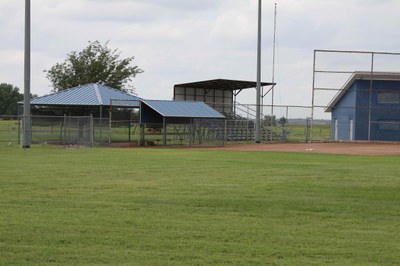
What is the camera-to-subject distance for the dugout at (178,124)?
128ft

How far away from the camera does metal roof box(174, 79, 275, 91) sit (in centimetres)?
5086

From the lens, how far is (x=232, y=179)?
15.1m

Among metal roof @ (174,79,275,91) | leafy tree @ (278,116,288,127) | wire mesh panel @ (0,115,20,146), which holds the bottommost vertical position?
wire mesh panel @ (0,115,20,146)

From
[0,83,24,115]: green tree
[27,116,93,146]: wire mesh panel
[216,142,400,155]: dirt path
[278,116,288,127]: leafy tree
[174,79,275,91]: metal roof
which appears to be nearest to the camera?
[216,142,400,155]: dirt path

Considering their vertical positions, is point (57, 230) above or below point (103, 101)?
below

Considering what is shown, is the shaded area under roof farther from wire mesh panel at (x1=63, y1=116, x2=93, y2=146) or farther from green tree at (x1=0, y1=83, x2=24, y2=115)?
green tree at (x1=0, y1=83, x2=24, y2=115)

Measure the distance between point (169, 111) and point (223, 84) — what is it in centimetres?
1524

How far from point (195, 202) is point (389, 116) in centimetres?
3667

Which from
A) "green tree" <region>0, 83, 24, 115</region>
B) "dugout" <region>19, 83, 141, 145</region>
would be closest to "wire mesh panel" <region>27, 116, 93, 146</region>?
"dugout" <region>19, 83, 141, 145</region>

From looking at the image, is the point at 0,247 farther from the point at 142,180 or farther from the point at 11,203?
the point at 142,180

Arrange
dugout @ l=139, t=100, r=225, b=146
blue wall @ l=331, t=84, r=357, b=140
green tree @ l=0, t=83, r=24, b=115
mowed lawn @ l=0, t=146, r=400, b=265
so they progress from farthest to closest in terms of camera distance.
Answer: green tree @ l=0, t=83, r=24, b=115, blue wall @ l=331, t=84, r=357, b=140, dugout @ l=139, t=100, r=225, b=146, mowed lawn @ l=0, t=146, r=400, b=265

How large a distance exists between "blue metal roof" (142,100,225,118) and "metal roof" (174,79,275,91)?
8157 mm

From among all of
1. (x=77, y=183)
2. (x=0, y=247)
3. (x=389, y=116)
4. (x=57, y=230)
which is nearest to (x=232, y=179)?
(x=77, y=183)

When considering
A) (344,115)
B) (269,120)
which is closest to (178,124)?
(269,120)
